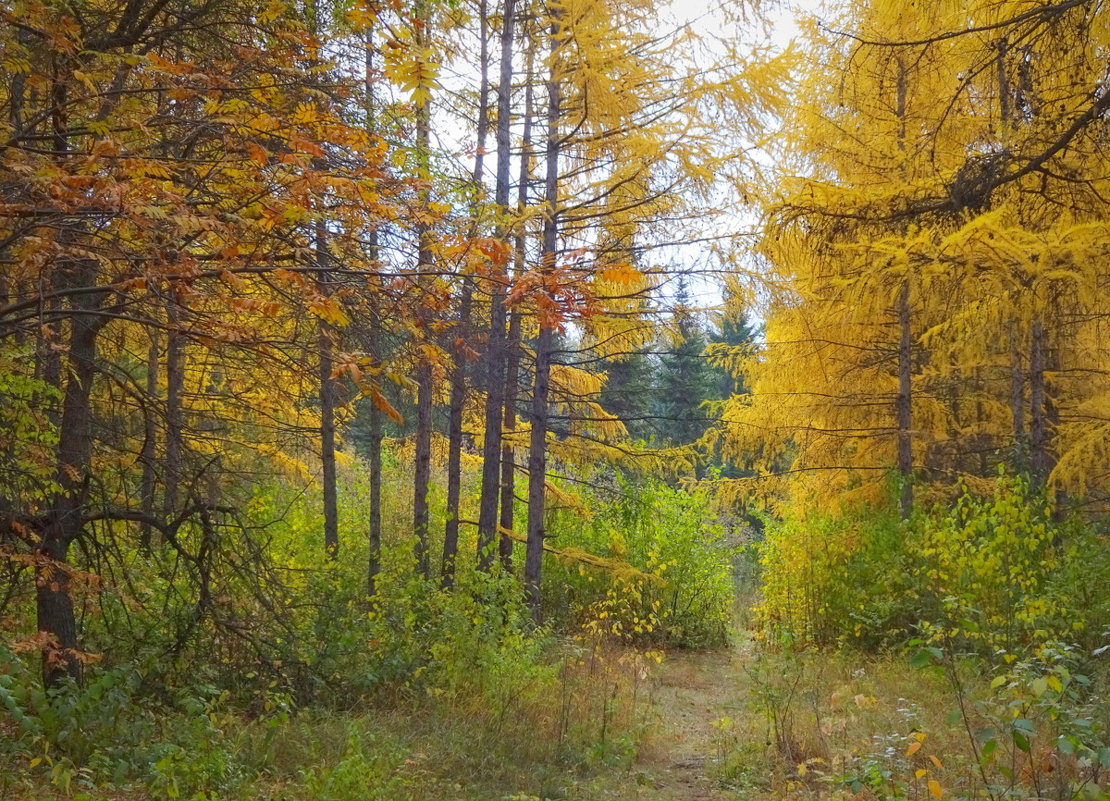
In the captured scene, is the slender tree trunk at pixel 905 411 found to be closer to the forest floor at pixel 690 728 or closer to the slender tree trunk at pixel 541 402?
the forest floor at pixel 690 728

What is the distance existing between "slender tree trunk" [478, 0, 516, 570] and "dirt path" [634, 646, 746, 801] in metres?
2.97

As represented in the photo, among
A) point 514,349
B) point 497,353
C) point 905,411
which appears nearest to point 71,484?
point 497,353

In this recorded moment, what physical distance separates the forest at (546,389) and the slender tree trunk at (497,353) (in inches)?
3.4

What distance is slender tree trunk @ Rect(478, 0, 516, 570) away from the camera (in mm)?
10789

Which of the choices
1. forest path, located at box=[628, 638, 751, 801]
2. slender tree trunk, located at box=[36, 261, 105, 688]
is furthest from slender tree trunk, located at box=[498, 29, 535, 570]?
slender tree trunk, located at box=[36, 261, 105, 688]

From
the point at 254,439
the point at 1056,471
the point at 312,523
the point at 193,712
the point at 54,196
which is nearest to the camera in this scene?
the point at 54,196

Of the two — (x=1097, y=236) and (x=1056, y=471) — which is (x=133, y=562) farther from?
(x=1056, y=471)

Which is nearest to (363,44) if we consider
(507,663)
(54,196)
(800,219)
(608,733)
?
(54,196)

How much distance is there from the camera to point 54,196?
11.8ft

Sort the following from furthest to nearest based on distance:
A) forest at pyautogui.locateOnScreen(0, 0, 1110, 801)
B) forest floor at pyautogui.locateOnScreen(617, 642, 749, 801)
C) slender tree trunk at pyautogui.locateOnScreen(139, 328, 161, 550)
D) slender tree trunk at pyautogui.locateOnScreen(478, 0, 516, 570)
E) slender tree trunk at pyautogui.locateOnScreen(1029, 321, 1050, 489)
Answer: slender tree trunk at pyautogui.locateOnScreen(478, 0, 516, 570) < slender tree trunk at pyautogui.locateOnScreen(1029, 321, 1050, 489) < forest floor at pyautogui.locateOnScreen(617, 642, 749, 801) < slender tree trunk at pyautogui.locateOnScreen(139, 328, 161, 550) < forest at pyautogui.locateOnScreen(0, 0, 1110, 801)

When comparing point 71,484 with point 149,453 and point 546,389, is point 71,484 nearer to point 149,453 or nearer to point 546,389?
point 149,453

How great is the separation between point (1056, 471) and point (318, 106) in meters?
9.21

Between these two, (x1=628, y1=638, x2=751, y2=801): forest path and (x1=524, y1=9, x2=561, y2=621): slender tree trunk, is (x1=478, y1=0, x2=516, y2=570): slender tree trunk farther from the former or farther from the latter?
(x1=628, y1=638, x2=751, y2=801): forest path

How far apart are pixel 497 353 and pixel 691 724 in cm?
500
